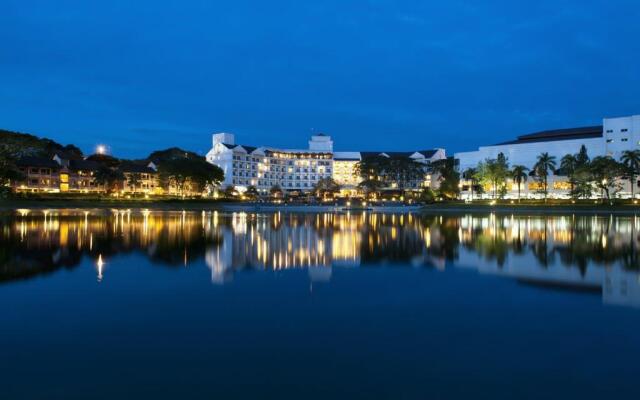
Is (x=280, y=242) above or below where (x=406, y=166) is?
below

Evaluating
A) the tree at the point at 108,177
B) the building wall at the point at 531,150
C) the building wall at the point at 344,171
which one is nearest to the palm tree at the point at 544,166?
the building wall at the point at 531,150

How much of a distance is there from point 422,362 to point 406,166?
13033cm

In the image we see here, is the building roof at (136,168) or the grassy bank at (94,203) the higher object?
the building roof at (136,168)

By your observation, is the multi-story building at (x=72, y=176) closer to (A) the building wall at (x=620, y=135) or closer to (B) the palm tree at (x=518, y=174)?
(B) the palm tree at (x=518, y=174)

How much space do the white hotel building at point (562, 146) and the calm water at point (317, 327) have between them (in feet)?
274

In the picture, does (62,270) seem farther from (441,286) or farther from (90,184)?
(90,184)

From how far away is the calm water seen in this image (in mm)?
6746

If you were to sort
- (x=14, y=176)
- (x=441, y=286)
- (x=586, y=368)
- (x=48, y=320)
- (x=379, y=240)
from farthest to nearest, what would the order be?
(x=14, y=176) → (x=379, y=240) → (x=441, y=286) → (x=48, y=320) → (x=586, y=368)

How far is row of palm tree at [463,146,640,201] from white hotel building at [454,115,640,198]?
67.6 inches

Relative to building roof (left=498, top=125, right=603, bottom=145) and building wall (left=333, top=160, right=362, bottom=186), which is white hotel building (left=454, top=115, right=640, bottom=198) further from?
building wall (left=333, top=160, right=362, bottom=186)

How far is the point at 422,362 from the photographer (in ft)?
24.9

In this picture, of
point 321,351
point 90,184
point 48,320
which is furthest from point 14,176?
point 321,351

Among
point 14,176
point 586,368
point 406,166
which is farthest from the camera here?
point 406,166

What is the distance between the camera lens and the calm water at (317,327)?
6.75 m
